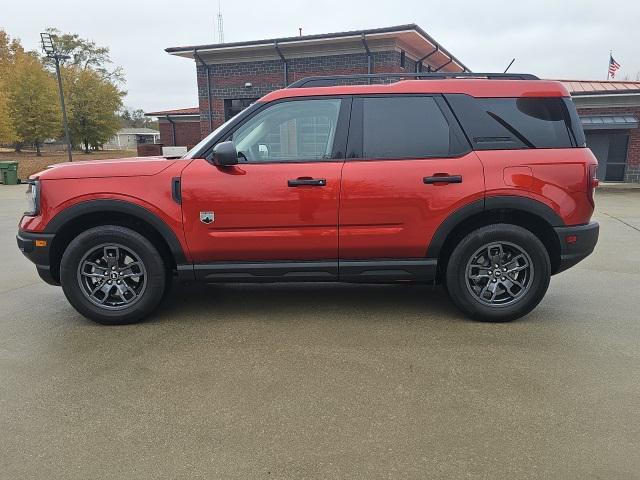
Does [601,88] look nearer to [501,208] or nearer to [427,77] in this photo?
Result: [427,77]

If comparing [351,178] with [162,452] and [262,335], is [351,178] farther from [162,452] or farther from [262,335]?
[162,452]

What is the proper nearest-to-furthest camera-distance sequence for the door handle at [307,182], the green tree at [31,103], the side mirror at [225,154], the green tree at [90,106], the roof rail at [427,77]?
the side mirror at [225,154] → the door handle at [307,182] → the roof rail at [427,77] → the green tree at [31,103] → the green tree at [90,106]

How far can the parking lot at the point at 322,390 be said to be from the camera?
244cm

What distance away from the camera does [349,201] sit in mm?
4031

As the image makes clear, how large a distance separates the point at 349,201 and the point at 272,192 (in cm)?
62

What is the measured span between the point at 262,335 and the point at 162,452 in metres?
1.57

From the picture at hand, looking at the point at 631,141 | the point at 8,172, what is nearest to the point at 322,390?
the point at 631,141

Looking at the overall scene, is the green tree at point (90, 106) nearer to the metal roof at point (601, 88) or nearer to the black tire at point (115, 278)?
the metal roof at point (601, 88)

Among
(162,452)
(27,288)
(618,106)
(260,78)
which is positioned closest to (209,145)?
(162,452)

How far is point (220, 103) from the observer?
1952 cm

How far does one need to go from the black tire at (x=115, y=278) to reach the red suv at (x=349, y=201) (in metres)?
0.01

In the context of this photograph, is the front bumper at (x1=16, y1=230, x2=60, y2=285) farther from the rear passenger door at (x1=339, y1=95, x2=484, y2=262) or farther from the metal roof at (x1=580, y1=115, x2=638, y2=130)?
the metal roof at (x1=580, y1=115, x2=638, y2=130)

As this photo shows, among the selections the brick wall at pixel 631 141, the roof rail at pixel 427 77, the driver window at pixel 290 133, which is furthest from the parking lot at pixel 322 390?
the brick wall at pixel 631 141

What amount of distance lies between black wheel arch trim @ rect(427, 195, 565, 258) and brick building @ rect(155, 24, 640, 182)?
43.1 feet
